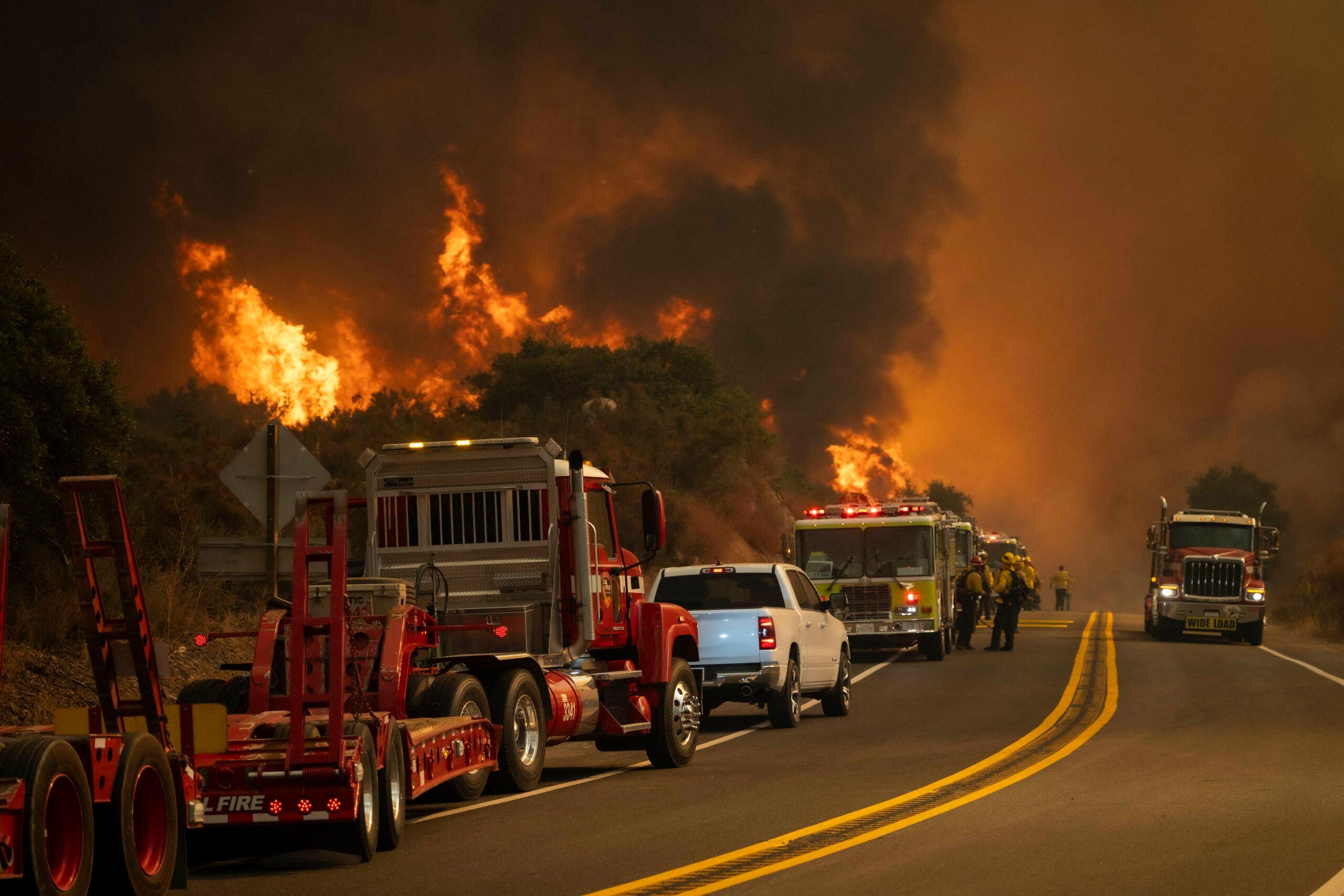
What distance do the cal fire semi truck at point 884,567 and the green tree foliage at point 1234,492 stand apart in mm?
85252

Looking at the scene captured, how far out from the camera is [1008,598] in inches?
1161

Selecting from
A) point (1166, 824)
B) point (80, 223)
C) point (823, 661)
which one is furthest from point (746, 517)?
point (80, 223)

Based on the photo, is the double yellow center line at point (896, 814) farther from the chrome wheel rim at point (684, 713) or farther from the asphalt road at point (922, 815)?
the chrome wheel rim at point (684, 713)

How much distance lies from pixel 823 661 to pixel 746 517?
33.9m

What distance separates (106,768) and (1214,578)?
3146 cm

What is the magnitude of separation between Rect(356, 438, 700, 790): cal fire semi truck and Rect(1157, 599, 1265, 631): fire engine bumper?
2357 cm

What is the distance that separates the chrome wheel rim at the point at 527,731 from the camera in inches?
484

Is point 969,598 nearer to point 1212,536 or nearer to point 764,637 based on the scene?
point 1212,536

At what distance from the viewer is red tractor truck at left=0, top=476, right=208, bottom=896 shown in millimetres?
6328

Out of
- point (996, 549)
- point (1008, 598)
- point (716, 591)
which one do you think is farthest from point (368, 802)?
point (996, 549)

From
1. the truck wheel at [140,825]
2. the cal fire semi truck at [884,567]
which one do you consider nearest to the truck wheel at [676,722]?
the truck wheel at [140,825]

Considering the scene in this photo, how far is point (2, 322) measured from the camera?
19203 mm

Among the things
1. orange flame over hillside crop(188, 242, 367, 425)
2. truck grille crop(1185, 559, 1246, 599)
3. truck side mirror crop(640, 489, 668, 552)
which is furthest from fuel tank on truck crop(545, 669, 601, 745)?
orange flame over hillside crop(188, 242, 367, 425)

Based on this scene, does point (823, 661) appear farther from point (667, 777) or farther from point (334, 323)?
point (334, 323)
